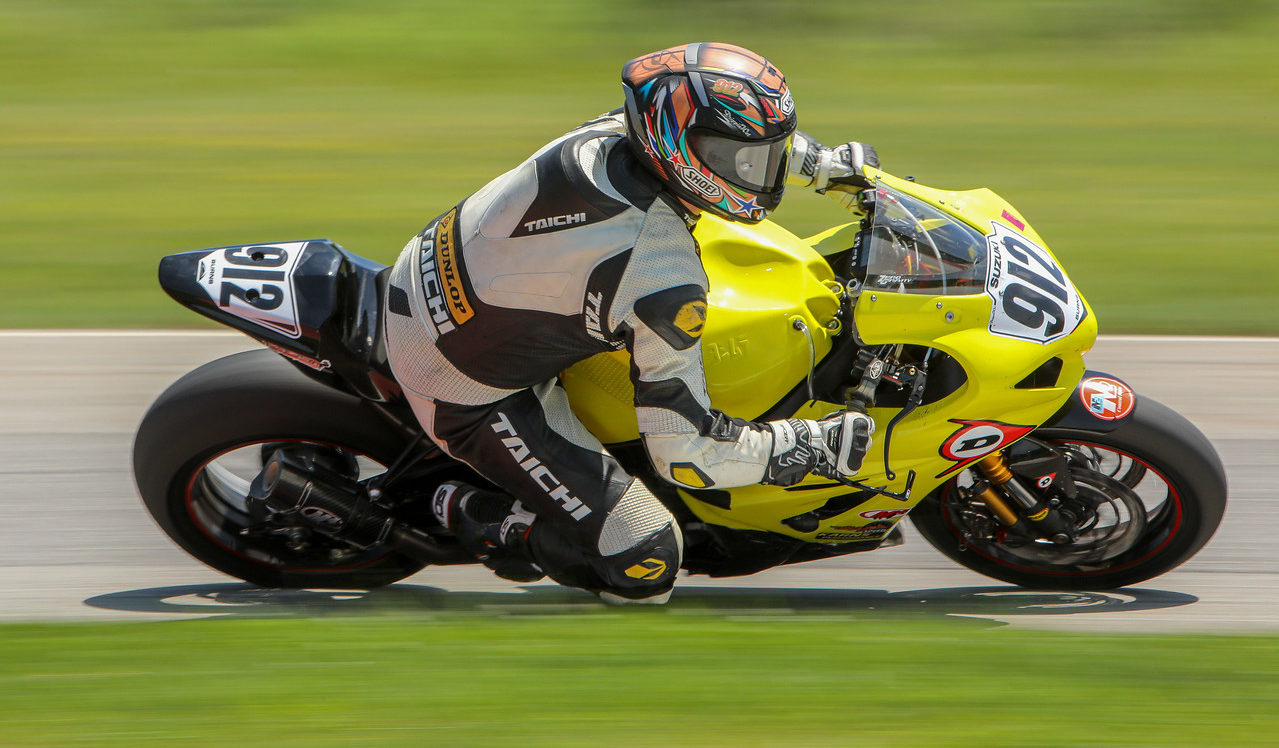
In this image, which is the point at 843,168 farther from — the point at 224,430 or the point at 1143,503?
the point at 224,430

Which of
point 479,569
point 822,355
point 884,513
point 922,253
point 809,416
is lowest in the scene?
point 479,569

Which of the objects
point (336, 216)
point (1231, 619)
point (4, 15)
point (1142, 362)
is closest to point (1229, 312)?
point (1142, 362)

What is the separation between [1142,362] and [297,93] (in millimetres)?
6136

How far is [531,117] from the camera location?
353 inches

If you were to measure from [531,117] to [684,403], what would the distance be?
19.5 feet

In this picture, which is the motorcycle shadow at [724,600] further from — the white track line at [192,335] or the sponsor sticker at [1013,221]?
the white track line at [192,335]

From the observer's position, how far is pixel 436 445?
13.0 feet

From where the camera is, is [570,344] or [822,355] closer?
[570,344]

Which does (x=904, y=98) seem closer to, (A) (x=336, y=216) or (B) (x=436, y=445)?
(A) (x=336, y=216)

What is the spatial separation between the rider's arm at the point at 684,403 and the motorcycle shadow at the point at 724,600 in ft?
2.20

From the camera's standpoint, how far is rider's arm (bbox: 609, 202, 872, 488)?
329cm

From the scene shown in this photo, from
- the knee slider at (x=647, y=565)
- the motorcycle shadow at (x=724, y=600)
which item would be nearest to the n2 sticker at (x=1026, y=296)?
the motorcycle shadow at (x=724, y=600)

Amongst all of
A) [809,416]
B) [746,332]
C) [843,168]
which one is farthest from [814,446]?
[843,168]

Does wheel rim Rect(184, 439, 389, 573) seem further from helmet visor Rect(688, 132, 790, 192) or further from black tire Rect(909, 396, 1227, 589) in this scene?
black tire Rect(909, 396, 1227, 589)
